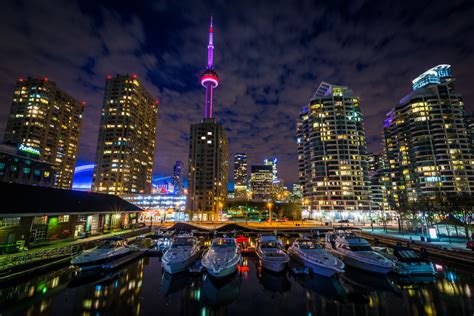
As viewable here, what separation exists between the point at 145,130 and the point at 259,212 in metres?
119

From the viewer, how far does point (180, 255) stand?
928 inches

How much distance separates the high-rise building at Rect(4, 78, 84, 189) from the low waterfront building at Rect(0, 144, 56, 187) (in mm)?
80547

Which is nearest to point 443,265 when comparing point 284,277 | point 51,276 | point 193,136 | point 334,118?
point 284,277

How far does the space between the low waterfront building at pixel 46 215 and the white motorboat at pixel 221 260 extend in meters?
23.9

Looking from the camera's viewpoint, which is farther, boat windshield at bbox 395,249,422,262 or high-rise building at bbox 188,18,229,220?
high-rise building at bbox 188,18,229,220

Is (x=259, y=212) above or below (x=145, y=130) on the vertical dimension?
below

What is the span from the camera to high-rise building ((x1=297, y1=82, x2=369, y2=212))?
11750cm

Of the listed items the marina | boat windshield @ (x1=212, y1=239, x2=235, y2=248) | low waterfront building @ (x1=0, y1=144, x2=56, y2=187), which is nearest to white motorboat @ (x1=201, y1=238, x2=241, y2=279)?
boat windshield @ (x1=212, y1=239, x2=235, y2=248)

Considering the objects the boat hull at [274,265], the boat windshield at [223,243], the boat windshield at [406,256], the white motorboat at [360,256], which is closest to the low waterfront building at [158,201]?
the boat windshield at [223,243]

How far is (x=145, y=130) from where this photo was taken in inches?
6954

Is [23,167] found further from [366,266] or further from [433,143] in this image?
Answer: [433,143]

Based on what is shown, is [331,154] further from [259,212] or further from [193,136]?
[193,136]

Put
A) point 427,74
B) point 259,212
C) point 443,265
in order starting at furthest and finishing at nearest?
point 427,74
point 259,212
point 443,265

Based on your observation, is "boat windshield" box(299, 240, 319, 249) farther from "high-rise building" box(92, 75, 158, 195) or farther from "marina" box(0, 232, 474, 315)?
"high-rise building" box(92, 75, 158, 195)
